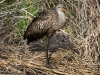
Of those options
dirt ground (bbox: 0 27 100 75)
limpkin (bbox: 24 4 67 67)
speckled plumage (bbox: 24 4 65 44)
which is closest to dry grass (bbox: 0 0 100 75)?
dirt ground (bbox: 0 27 100 75)

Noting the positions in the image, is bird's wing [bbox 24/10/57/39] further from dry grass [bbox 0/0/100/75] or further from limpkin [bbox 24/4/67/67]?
dry grass [bbox 0/0/100/75]

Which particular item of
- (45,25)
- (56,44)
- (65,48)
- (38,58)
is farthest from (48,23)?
(56,44)

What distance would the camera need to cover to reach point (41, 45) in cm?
654

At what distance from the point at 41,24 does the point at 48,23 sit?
4.7 inches

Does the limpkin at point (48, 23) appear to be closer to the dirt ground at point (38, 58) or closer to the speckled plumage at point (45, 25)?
the speckled plumage at point (45, 25)

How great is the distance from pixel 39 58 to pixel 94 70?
950 millimetres

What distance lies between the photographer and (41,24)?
562 centimetres

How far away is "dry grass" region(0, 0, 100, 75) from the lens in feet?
17.9

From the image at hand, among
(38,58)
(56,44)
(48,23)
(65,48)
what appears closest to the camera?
(48,23)

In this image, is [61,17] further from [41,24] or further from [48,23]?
[41,24]

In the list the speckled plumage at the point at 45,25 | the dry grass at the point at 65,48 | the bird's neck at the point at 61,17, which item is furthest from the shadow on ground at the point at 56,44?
the bird's neck at the point at 61,17

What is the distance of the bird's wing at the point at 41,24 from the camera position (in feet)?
18.3

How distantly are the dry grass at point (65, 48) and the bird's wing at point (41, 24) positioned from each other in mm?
401

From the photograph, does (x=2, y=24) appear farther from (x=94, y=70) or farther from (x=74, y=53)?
(x=94, y=70)
